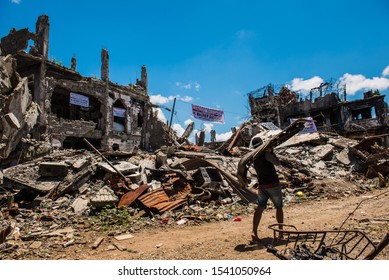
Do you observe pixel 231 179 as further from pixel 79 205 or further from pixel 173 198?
pixel 79 205

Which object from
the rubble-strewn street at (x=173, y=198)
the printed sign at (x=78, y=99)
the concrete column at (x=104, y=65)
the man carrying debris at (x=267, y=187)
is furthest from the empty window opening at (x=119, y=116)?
the man carrying debris at (x=267, y=187)

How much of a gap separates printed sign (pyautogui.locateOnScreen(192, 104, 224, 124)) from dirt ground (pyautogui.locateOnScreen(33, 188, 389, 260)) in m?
11.6

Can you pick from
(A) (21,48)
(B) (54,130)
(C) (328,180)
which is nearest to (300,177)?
(C) (328,180)

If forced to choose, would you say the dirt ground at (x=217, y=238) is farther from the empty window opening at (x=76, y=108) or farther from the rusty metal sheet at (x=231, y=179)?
the empty window opening at (x=76, y=108)

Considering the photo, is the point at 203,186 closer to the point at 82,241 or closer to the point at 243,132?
the point at 82,241

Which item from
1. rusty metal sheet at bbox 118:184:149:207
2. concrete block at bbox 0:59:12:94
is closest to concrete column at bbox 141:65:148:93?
rusty metal sheet at bbox 118:184:149:207

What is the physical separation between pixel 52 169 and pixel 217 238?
640 centimetres

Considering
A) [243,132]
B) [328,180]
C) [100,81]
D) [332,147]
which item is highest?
[100,81]

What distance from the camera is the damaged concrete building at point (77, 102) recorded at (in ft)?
54.3

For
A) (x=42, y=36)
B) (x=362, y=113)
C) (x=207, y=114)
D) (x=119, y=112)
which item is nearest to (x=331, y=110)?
(x=362, y=113)

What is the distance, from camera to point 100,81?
66.3 ft

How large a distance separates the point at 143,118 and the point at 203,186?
57.5ft

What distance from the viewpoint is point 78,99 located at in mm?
18219
